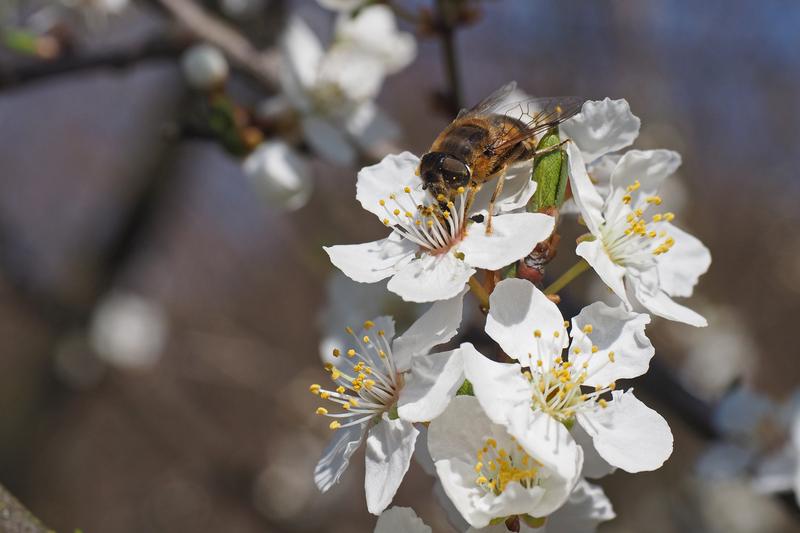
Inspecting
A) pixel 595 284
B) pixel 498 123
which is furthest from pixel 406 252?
pixel 595 284

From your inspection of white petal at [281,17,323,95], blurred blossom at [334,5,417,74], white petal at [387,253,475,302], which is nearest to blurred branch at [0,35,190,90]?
white petal at [281,17,323,95]

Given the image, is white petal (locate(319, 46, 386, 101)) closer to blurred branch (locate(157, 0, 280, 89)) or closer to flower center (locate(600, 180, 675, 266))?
blurred branch (locate(157, 0, 280, 89))

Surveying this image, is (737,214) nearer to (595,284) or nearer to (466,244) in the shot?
(595,284)

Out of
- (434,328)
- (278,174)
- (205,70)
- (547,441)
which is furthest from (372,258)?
(205,70)

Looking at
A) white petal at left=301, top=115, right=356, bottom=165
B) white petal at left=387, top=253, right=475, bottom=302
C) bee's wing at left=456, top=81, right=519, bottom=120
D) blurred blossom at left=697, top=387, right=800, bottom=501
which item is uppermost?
bee's wing at left=456, top=81, right=519, bottom=120

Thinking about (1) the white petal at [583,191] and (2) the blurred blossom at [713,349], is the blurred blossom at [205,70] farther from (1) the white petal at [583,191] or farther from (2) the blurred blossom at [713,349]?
(2) the blurred blossom at [713,349]
